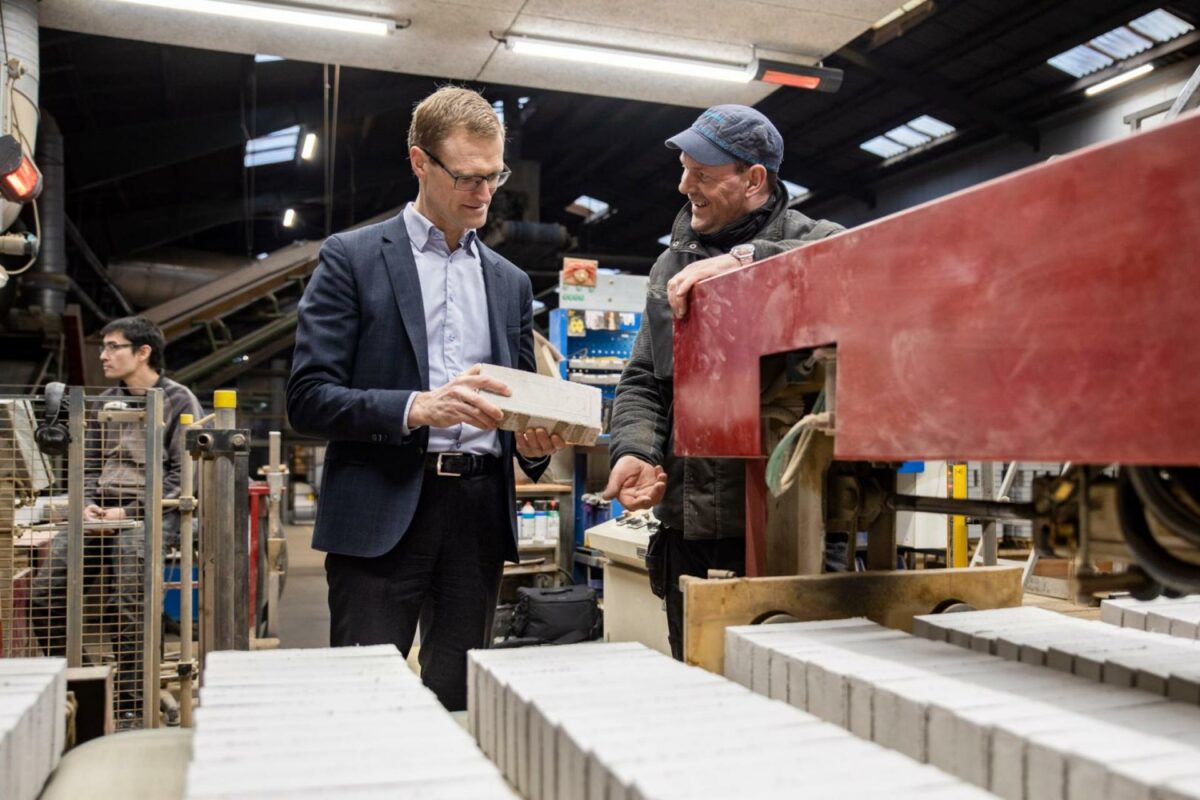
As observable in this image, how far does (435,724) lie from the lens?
2.91ft

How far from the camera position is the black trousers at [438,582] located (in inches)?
68.7

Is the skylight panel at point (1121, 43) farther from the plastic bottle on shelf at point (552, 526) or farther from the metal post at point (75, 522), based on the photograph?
the metal post at point (75, 522)

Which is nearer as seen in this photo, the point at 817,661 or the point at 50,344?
the point at 817,661

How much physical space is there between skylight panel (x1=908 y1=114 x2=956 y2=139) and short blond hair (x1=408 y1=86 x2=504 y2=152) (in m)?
9.43

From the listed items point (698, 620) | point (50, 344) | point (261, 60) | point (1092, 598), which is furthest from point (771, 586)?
point (261, 60)

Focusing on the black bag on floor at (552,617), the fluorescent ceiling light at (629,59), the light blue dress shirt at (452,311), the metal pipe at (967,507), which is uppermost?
the fluorescent ceiling light at (629,59)

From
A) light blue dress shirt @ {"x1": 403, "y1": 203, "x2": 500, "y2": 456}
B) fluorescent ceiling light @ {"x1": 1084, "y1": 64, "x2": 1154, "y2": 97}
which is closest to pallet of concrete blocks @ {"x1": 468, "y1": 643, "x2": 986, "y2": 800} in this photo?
light blue dress shirt @ {"x1": 403, "y1": 203, "x2": 500, "y2": 456}

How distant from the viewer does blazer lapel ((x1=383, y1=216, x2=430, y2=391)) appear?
1.79m

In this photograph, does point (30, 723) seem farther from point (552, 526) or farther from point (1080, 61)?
point (1080, 61)

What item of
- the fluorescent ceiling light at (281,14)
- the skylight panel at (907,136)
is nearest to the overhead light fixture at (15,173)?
the fluorescent ceiling light at (281,14)

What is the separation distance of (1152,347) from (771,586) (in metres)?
0.66

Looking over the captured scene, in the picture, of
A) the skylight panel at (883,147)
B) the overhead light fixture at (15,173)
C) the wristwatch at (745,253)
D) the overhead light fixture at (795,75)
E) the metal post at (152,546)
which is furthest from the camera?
the skylight panel at (883,147)

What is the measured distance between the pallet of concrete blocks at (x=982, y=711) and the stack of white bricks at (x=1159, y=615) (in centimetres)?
37

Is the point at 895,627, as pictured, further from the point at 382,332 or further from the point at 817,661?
the point at 382,332
